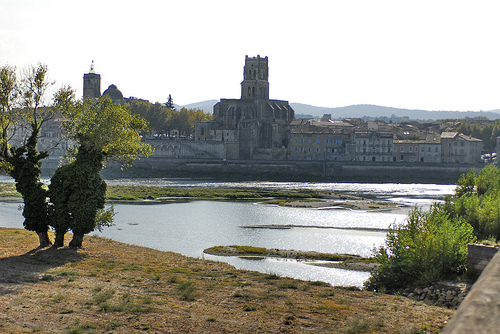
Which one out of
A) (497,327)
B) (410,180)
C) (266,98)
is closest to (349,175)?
(410,180)

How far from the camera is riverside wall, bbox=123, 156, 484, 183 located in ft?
310

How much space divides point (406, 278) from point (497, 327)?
20.2m

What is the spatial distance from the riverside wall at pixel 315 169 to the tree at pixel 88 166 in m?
75.6

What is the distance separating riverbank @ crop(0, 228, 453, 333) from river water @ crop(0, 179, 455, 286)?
5742 millimetres

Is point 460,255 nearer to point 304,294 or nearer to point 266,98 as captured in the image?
point 304,294

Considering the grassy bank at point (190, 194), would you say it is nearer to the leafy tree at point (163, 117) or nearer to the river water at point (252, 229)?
the river water at point (252, 229)

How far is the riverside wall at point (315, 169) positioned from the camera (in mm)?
94625

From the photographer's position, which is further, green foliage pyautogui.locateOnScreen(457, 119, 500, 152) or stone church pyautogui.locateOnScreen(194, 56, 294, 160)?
green foliage pyautogui.locateOnScreen(457, 119, 500, 152)

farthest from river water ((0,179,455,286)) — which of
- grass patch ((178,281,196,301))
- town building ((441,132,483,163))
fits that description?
town building ((441,132,483,163))

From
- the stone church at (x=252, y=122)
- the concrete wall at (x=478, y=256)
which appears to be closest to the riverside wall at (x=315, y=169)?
the stone church at (x=252, y=122)

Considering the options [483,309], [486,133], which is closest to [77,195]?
[483,309]

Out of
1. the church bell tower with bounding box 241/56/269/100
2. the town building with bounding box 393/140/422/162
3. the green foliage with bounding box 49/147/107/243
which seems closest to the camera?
the green foliage with bounding box 49/147/107/243

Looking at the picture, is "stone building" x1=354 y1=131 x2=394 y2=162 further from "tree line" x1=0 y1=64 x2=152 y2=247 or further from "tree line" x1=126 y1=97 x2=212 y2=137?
"tree line" x1=0 y1=64 x2=152 y2=247

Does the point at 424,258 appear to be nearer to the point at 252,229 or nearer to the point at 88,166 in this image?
the point at 88,166
